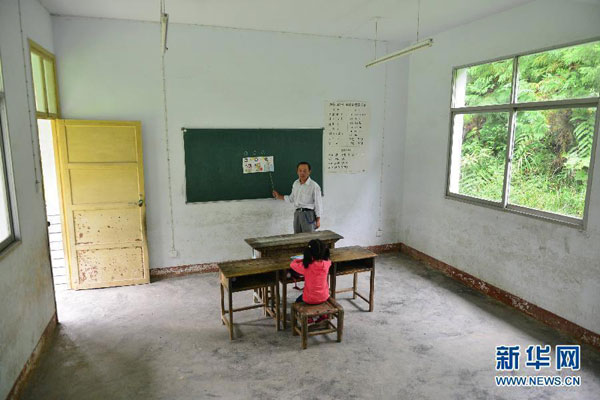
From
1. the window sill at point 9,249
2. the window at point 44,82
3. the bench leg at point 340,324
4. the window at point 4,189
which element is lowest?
the bench leg at point 340,324

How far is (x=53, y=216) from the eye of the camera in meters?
5.30

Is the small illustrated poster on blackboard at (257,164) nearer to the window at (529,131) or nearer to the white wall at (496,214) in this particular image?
the white wall at (496,214)

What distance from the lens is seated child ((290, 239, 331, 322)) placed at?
11.9 ft

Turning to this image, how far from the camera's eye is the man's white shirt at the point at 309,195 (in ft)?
17.1

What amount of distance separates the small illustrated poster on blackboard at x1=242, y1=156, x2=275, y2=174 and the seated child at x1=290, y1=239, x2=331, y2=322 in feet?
7.39

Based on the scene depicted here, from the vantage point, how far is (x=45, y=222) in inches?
157

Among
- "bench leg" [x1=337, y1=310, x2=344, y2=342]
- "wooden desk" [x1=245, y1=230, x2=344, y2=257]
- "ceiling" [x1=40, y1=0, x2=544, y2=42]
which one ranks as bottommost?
"bench leg" [x1=337, y1=310, x2=344, y2=342]

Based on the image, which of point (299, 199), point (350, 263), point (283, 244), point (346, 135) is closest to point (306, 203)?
point (299, 199)

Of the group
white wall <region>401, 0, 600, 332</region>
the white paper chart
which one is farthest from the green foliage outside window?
the white paper chart

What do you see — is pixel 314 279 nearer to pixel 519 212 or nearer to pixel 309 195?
pixel 309 195

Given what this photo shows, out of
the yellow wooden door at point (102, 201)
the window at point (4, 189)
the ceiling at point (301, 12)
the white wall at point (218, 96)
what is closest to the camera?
the window at point (4, 189)

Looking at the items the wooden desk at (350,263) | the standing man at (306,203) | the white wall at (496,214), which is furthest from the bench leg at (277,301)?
the white wall at (496,214)

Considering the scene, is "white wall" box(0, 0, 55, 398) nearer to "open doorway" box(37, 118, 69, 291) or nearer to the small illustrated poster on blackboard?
"open doorway" box(37, 118, 69, 291)

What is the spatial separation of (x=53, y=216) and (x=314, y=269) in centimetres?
401
